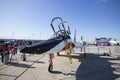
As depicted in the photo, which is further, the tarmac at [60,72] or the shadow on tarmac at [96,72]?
the shadow on tarmac at [96,72]

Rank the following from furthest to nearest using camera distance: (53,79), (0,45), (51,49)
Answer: (0,45), (51,49), (53,79)

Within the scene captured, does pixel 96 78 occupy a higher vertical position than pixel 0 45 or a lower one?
lower

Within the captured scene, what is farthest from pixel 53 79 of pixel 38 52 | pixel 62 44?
pixel 62 44

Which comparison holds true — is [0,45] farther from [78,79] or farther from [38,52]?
[78,79]

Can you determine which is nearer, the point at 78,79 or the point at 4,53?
the point at 78,79

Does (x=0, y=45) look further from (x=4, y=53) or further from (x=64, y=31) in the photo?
(x=64, y=31)

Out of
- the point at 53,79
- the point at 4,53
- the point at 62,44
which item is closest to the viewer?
the point at 53,79

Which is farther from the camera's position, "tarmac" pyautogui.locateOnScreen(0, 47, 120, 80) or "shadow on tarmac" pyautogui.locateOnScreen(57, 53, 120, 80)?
"shadow on tarmac" pyautogui.locateOnScreen(57, 53, 120, 80)

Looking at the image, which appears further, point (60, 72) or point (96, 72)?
point (96, 72)

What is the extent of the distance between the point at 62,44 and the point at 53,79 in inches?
149

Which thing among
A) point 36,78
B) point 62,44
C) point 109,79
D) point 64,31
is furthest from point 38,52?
point 64,31

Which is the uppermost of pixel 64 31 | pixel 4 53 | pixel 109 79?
pixel 64 31

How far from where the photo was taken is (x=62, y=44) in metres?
11.2

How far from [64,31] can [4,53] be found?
5254mm
